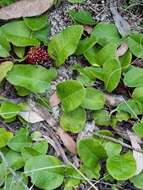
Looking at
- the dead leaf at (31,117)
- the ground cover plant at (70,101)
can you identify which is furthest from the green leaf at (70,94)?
the dead leaf at (31,117)

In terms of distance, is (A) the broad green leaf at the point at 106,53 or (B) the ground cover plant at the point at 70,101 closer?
(B) the ground cover plant at the point at 70,101

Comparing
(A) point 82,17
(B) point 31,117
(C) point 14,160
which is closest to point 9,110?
(B) point 31,117

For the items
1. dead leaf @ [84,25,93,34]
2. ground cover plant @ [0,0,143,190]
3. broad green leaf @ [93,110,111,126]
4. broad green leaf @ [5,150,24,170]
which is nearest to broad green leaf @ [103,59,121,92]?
ground cover plant @ [0,0,143,190]

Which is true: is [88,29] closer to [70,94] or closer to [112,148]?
[70,94]

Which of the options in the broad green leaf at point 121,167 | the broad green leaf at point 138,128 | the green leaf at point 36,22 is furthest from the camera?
the green leaf at point 36,22

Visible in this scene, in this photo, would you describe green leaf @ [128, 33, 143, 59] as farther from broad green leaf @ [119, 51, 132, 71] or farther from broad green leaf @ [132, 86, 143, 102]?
broad green leaf @ [132, 86, 143, 102]

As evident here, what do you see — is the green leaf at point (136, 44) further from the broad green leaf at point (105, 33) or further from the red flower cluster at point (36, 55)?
Result: the red flower cluster at point (36, 55)
